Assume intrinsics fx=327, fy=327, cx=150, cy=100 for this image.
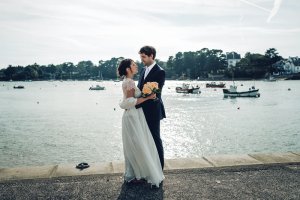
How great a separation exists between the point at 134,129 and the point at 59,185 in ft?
5.28

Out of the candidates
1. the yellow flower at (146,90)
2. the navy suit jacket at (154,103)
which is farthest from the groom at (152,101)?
the yellow flower at (146,90)

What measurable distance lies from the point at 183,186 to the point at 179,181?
0.84ft

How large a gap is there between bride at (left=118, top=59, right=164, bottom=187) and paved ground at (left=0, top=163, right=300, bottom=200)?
259 mm

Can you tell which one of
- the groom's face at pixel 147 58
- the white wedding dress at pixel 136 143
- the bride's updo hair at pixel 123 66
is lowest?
the white wedding dress at pixel 136 143

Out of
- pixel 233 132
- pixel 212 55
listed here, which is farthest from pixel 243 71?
pixel 233 132

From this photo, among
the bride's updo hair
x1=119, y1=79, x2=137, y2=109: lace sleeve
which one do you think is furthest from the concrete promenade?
the bride's updo hair

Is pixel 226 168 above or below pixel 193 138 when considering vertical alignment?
above

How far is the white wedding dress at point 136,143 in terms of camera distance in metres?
5.82

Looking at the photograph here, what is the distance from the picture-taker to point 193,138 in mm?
29844

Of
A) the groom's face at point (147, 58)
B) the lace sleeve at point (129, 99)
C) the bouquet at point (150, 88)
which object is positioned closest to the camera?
the bouquet at point (150, 88)

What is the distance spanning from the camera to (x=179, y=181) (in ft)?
19.0

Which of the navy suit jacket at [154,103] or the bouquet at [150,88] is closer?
the bouquet at [150,88]

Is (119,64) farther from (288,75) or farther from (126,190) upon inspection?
(288,75)

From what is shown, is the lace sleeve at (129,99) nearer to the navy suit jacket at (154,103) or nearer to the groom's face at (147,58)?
the navy suit jacket at (154,103)
